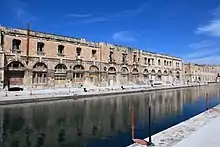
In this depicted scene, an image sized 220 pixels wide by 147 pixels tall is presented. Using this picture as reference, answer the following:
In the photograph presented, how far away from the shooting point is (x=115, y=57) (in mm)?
45406

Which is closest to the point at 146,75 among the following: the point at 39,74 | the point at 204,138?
the point at 39,74

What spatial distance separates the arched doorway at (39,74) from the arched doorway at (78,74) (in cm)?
503

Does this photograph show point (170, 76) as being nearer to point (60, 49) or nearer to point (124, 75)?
point (124, 75)

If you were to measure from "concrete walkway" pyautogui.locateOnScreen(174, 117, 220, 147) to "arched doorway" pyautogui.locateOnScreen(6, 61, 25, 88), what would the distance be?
24108 mm

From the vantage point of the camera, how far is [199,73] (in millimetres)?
96562

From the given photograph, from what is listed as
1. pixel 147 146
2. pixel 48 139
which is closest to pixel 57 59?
pixel 48 139

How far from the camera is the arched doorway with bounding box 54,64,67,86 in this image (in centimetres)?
3395

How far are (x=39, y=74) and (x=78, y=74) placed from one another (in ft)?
22.8

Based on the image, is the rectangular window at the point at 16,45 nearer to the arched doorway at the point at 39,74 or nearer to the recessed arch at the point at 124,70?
the arched doorway at the point at 39,74

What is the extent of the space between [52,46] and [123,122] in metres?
22.6

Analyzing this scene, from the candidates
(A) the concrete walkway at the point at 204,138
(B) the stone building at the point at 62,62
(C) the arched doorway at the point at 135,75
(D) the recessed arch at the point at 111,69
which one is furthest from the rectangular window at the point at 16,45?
(C) the arched doorway at the point at 135,75

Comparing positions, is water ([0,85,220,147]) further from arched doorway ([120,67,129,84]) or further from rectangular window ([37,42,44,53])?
arched doorway ([120,67,129,84])

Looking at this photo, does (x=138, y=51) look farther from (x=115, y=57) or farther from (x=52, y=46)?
(x=52, y=46)

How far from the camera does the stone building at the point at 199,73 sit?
87.4 meters
